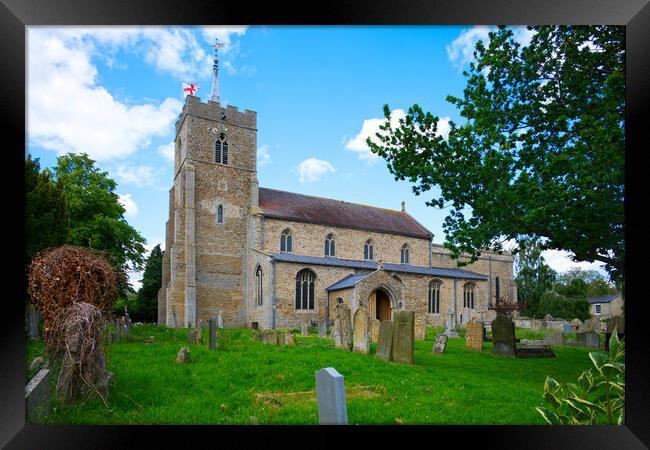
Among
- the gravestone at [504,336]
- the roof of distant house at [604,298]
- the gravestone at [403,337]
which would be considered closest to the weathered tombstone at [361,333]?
the gravestone at [403,337]

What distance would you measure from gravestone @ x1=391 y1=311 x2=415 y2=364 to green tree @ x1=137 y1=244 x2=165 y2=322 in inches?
856

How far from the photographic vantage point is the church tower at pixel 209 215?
67.8 ft

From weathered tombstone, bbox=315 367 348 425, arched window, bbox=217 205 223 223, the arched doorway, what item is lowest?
the arched doorway

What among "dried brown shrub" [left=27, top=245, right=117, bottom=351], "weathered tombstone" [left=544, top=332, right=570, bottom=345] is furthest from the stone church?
"dried brown shrub" [left=27, top=245, right=117, bottom=351]

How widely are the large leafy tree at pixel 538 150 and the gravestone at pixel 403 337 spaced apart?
1.65 metres

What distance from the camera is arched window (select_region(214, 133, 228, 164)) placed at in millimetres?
22620

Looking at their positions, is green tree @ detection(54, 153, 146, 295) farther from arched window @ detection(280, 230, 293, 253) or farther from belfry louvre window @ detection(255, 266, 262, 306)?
arched window @ detection(280, 230, 293, 253)

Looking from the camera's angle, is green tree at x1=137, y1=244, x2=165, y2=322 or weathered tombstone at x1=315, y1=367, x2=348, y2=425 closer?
weathered tombstone at x1=315, y1=367, x2=348, y2=425

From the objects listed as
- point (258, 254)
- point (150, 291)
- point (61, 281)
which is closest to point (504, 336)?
point (61, 281)

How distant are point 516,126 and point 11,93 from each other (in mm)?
7746

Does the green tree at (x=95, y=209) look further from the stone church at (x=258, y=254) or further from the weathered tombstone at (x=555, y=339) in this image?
the weathered tombstone at (x=555, y=339)

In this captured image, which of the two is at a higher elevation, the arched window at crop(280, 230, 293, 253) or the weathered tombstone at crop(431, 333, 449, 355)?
the arched window at crop(280, 230, 293, 253)
